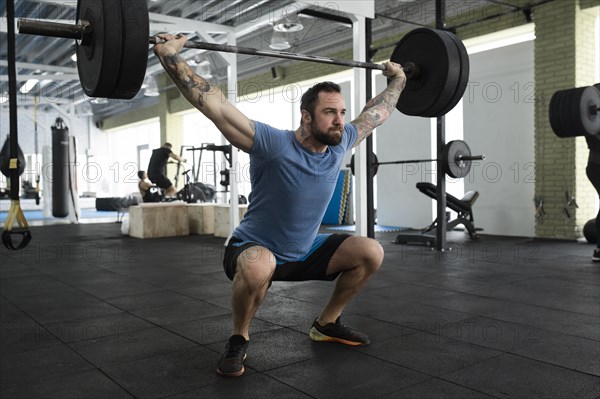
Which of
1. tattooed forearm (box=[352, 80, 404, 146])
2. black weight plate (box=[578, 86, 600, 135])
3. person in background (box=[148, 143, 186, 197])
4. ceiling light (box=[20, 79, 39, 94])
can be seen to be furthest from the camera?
ceiling light (box=[20, 79, 39, 94])

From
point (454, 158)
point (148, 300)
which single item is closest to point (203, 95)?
point (148, 300)

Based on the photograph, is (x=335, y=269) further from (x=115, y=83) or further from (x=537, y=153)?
(x=537, y=153)

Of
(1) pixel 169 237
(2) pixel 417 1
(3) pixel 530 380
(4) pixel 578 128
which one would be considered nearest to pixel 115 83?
(3) pixel 530 380

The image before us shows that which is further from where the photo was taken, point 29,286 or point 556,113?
point 556,113

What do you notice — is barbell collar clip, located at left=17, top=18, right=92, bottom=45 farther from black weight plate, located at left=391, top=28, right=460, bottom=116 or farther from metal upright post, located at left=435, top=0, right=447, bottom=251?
metal upright post, located at left=435, top=0, right=447, bottom=251

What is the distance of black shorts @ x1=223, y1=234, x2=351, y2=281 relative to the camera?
1824mm

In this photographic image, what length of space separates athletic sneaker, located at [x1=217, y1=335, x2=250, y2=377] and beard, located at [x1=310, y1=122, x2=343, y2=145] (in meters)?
0.72

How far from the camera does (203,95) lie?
5.41ft

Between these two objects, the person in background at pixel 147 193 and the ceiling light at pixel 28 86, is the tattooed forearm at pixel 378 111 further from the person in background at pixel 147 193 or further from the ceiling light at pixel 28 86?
the ceiling light at pixel 28 86

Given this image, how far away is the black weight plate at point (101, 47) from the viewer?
4.96ft

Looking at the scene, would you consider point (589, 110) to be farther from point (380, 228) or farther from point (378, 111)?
point (380, 228)

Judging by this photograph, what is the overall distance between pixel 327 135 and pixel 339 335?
2.47 ft

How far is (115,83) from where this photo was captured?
1.60 m

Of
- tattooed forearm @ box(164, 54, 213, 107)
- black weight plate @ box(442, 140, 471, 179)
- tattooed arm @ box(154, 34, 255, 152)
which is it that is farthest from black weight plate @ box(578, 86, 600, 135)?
tattooed forearm @ box(164, 54, 213, 107)
